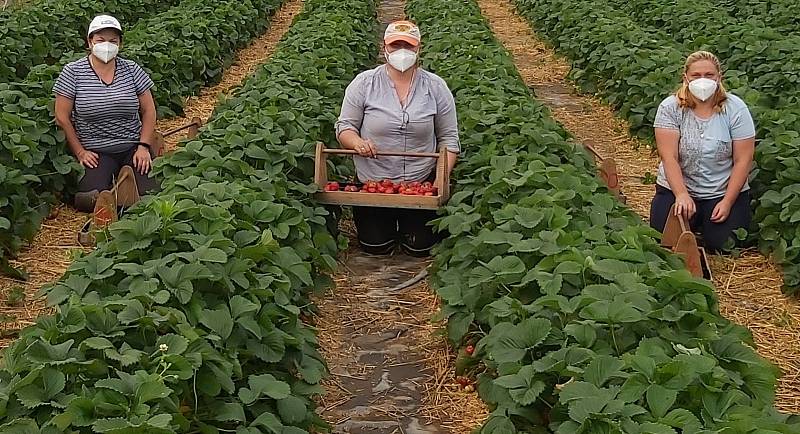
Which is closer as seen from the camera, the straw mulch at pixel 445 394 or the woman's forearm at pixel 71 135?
the straw mulch at pixel 445 394

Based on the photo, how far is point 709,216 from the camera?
249 inches

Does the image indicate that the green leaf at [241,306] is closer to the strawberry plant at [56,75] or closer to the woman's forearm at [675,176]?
the strawberry plant at [56,75]

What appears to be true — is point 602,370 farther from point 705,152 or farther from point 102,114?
point 102,114

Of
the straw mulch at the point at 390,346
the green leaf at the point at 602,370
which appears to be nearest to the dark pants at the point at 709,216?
the straw mulch at the point at 390,346

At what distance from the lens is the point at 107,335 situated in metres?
3.39

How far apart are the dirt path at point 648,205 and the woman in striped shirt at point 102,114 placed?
3.76 meters

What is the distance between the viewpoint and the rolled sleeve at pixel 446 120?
6430 mm

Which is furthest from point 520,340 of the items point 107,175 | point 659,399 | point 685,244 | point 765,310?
point 107,175

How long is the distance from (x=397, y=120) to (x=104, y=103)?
2.18m

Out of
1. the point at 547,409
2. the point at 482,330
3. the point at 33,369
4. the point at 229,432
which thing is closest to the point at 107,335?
the point at 33,369

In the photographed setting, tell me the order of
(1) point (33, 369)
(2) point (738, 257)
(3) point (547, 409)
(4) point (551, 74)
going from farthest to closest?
(4) point (551, 74)
(2) point (738, 257)
(3) point (547, 409)
(1) point (33, 369)

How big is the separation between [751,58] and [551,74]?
3406mm

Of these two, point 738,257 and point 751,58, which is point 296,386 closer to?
point 738,257

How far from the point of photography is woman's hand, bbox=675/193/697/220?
6066 mm
